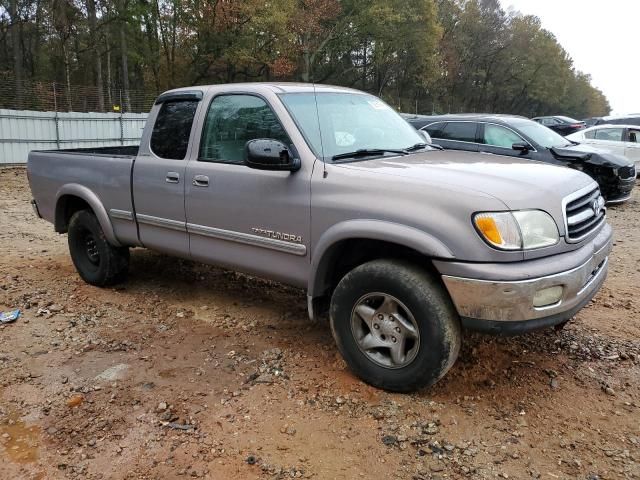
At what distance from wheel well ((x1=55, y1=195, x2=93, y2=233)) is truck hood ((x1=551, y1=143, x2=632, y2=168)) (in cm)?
778

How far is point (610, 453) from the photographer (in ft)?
8.89

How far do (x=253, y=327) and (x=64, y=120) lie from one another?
49.8 ft

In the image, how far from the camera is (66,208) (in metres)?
5.56

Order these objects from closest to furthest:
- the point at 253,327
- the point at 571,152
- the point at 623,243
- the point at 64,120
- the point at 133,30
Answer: the point at 253,327 < the point at 623,243 < the point at 571,152 < the point at 64,120 < the point at 133,30

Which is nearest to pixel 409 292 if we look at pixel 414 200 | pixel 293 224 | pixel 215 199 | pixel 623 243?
pixel 414 200

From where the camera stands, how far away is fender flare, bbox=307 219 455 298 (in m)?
2.87

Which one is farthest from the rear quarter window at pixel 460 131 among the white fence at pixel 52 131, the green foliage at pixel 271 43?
the green foliage at pixel 271 43

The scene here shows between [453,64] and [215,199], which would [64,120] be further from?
[453,64]

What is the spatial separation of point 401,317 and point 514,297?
2.16ft

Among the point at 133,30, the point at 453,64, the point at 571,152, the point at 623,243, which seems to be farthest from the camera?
the point at 453,64

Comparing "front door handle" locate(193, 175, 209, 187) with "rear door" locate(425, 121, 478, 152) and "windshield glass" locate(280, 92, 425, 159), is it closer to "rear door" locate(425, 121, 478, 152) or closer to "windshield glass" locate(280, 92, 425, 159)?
"windshield glass" locate(280, 92, 425, 159)

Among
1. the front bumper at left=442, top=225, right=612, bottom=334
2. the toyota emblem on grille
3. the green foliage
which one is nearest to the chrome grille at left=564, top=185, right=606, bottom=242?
the toyota emblem on grille

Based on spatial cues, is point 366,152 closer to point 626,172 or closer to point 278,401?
point 278,401

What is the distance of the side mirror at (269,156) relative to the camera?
3.36 m
